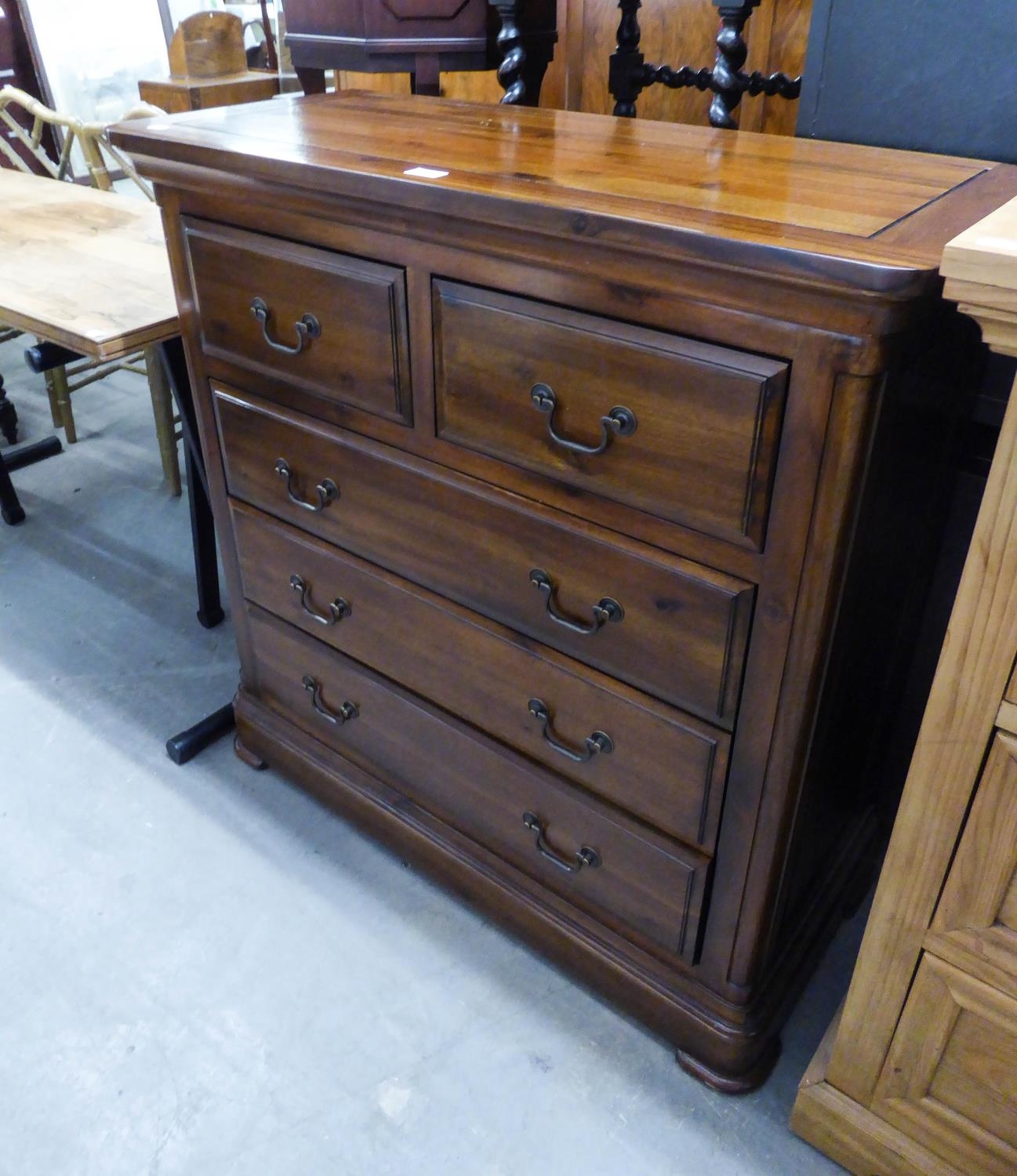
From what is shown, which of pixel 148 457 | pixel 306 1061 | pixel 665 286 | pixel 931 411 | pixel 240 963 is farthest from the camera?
pixel 148 457

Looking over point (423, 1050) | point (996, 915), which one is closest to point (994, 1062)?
point (996, 915)

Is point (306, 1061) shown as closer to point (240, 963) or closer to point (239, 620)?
point (240, 963)

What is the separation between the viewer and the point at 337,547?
131 cm

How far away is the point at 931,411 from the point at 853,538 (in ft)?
0.63

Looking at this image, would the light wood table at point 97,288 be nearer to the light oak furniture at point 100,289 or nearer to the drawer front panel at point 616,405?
the light oak furniture at point 100,289

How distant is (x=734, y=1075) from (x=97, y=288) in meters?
1.55

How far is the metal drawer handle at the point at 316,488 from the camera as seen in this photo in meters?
1.24

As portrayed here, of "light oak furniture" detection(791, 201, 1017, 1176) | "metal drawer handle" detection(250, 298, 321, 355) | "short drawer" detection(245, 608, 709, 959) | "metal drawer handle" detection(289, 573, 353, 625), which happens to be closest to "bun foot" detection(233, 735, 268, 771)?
"short drawer" detection(245, 608, 709, 959)

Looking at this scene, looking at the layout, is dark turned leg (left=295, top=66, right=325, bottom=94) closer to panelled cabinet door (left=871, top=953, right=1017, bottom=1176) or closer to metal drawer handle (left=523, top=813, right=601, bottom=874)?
metal drawer handle (left=523, top=813, right=601, bottom=874)

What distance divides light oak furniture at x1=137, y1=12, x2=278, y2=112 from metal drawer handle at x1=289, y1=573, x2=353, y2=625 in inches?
134

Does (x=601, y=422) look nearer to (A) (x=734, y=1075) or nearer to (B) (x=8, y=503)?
(A) (x=734, y=1075)

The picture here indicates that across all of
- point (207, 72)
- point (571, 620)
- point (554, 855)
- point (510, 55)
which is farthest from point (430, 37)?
point (207, 72)

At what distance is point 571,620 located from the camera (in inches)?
41.6

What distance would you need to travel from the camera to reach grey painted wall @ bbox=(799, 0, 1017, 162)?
100 centimetres
